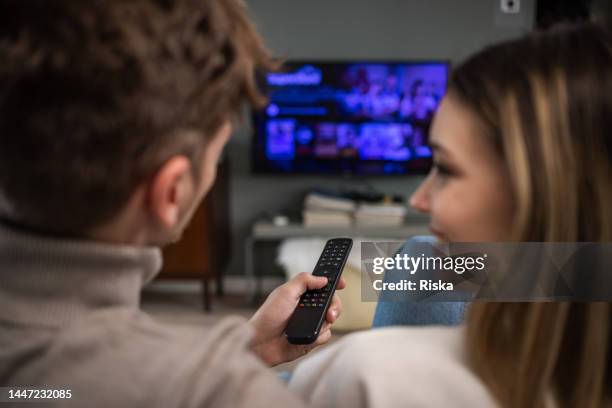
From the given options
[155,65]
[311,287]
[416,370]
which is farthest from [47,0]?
[311,287]

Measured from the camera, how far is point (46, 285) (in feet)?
1.65

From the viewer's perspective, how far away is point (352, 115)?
2.97 m

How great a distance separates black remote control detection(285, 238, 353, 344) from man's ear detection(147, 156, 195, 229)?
28 cm

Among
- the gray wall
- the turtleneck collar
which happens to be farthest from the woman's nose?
the gray wall

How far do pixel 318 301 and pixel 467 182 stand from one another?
0.32m

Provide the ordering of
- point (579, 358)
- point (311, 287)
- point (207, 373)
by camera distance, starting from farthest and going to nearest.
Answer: point (311, 287) → point (579, 358) → point (207, 373)

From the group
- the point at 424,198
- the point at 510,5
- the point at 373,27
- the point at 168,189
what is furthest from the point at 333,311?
the point at 373,27

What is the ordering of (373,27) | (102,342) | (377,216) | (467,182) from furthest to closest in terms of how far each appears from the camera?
(373,27) → (377,216) → (467,182) → (102,342)

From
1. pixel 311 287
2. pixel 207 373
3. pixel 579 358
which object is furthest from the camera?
pixel 311 287

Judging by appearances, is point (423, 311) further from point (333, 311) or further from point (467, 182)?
point (467, 182)

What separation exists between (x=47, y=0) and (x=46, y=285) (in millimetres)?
230

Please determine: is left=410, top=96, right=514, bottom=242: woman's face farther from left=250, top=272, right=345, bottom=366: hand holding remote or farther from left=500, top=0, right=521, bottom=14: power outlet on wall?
left=500, top=0, right=521, bottom=14: power outlet on wall

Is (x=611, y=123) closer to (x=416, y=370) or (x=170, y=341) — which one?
(x=416, y=370)

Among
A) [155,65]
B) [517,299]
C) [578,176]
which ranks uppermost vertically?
[155,65]
